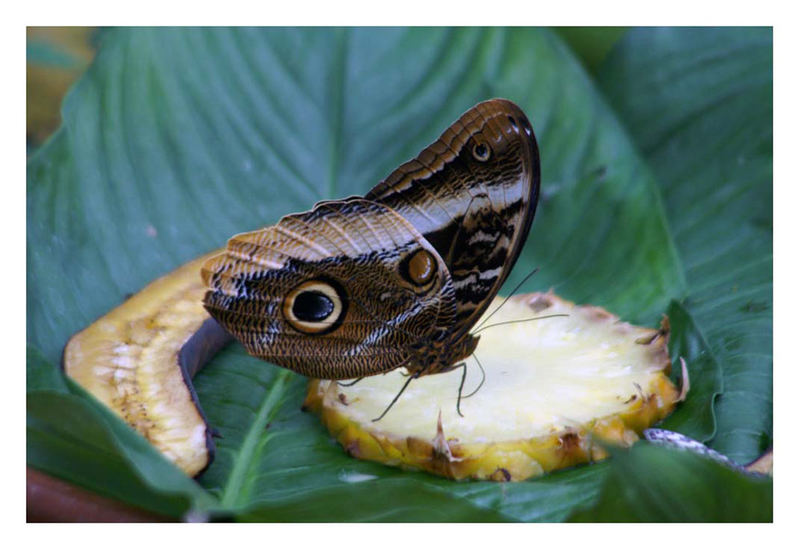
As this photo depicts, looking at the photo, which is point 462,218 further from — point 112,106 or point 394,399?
point 112,106

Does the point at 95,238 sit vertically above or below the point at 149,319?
above

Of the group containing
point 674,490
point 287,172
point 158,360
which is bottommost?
point 674,490

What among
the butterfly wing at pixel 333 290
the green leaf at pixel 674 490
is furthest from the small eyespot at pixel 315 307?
the green leaf at pixel 674 490

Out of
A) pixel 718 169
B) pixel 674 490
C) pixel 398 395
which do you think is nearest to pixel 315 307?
pixel 398 395

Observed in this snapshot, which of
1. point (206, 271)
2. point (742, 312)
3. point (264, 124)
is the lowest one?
point (742, 312)

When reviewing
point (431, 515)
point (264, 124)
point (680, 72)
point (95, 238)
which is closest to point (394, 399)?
point (431, 515)

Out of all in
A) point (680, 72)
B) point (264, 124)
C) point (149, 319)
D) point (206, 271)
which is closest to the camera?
point (206, 271)

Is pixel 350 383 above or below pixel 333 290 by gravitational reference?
below

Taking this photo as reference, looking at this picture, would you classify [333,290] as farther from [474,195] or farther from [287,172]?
[287,172]
